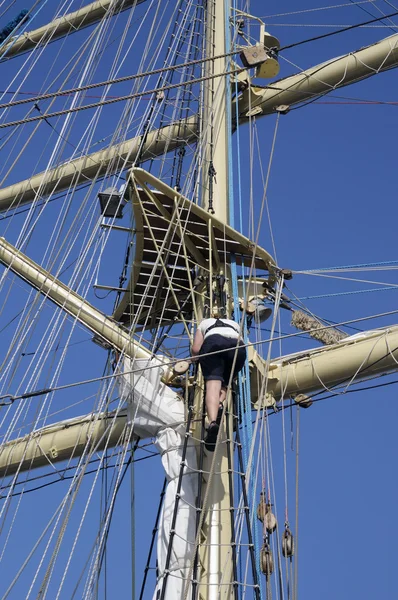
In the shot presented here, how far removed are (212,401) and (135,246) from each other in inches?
93.5

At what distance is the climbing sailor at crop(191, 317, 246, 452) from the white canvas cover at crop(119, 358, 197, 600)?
390mm

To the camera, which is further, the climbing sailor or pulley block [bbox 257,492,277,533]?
pulley block [bbox 257,492,277,533]

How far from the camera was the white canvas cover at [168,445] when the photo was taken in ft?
26.2

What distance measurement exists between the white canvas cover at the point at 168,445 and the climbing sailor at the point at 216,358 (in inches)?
15.3

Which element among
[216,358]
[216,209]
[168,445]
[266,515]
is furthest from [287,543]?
[216,209]

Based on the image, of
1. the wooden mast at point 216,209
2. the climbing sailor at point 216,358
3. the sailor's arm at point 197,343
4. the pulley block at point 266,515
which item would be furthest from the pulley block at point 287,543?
the sailor's arm at point 197,343

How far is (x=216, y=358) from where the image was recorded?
8.38 metres

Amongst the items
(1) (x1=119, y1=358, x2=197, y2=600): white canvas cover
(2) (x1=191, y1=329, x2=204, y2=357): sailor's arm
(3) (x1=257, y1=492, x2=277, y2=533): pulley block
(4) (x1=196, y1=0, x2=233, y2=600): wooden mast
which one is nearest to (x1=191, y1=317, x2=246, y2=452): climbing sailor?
(2) (x1=191, y1=329, x2=204, y2=357): sailor's arm

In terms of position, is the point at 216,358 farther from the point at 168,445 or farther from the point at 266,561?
the point at 266,561

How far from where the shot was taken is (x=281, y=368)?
33.1 ft

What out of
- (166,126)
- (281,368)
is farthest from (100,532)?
(166,126)

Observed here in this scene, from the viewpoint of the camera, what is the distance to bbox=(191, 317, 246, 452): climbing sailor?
8.19 meters

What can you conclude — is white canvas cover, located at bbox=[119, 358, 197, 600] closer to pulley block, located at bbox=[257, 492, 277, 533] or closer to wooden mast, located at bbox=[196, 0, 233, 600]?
wooden mast, located at bbox=[196, 0, 233, 600]

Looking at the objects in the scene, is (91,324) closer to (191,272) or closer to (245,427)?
(191,272)
